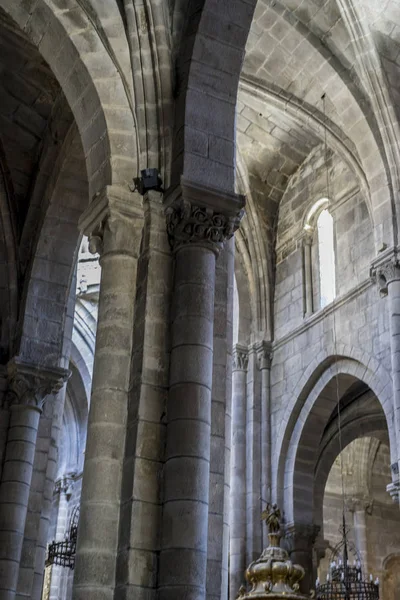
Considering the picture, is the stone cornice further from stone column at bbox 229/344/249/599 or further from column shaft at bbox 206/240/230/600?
column shaft at bbox 206/240/230/600

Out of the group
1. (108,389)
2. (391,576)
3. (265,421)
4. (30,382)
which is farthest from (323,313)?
(108,389)

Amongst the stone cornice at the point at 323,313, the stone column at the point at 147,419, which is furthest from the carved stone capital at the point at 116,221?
the stone cornice at the point at 323,313

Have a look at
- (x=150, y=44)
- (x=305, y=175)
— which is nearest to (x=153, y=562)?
(x=150, y=44)

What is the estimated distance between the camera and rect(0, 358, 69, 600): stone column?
11.0 meters

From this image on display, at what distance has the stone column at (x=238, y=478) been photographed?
16266mm

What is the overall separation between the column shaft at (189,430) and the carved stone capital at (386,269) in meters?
6.57

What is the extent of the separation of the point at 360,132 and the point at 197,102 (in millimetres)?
7188

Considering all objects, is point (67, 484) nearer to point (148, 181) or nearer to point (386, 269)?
point (386, 269)

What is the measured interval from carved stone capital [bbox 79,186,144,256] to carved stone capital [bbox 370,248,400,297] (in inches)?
A: 262

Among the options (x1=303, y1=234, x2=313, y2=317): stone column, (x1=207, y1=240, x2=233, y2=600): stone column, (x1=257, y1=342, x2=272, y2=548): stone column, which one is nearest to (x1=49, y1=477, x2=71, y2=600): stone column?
(x1=257, y1=342, x2=272, y2=548): stone column

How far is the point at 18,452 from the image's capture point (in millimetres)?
11766

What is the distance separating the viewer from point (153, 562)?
7.01 m

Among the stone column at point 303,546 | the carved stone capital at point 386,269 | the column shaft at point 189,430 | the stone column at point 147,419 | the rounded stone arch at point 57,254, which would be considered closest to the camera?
the column shaft at point 189,430

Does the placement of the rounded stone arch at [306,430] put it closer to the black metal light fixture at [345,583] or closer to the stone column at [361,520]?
the black metal light fixture at [345,583]
